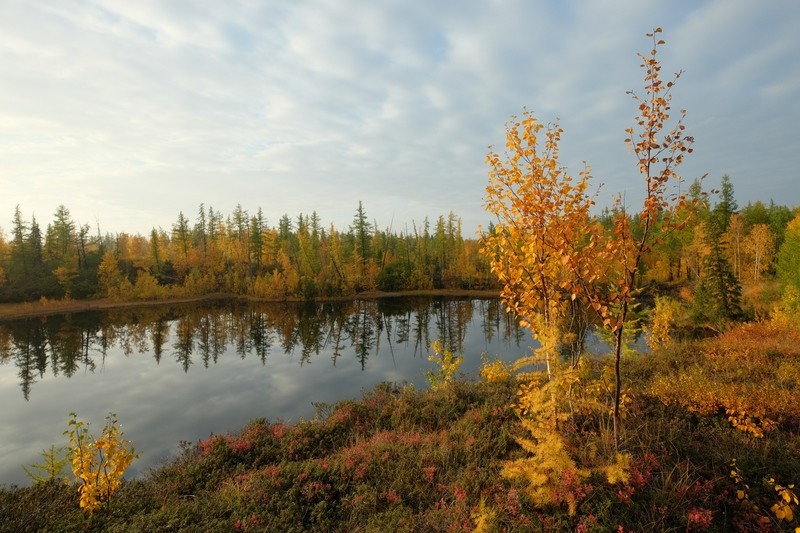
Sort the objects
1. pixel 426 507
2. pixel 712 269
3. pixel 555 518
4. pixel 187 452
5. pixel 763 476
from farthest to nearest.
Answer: pixel 712 269 → pixel 187 452 → pixel 426 507 → pixel 763 476 → pixel 555 518

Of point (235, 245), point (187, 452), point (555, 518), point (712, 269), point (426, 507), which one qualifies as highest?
point (235, 245)

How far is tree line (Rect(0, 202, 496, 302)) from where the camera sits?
5962cm

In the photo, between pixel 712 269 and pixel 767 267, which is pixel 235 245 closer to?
pixel 712 269

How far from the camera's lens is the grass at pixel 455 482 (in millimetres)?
4824

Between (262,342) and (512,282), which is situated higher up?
(512,282)

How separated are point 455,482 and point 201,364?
84.7 ft

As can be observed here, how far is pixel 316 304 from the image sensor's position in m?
58.6

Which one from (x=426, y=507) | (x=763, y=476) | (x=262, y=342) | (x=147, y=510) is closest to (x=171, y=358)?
(x=262, y=342)

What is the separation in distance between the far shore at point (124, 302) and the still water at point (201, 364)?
5058 millimetres

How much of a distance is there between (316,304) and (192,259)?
29590mm

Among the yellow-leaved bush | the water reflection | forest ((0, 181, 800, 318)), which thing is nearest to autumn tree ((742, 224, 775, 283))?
forest ((0, 181, 800, 318))

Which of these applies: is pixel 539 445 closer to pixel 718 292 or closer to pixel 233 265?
pixel 718 292

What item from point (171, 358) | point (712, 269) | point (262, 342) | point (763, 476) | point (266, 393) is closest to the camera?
point (763, 476)

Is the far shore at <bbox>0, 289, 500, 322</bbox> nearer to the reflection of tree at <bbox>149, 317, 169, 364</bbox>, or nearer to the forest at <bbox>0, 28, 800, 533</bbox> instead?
the reflection of tree at <bbox>149, 317, 169, 364</bbox>
